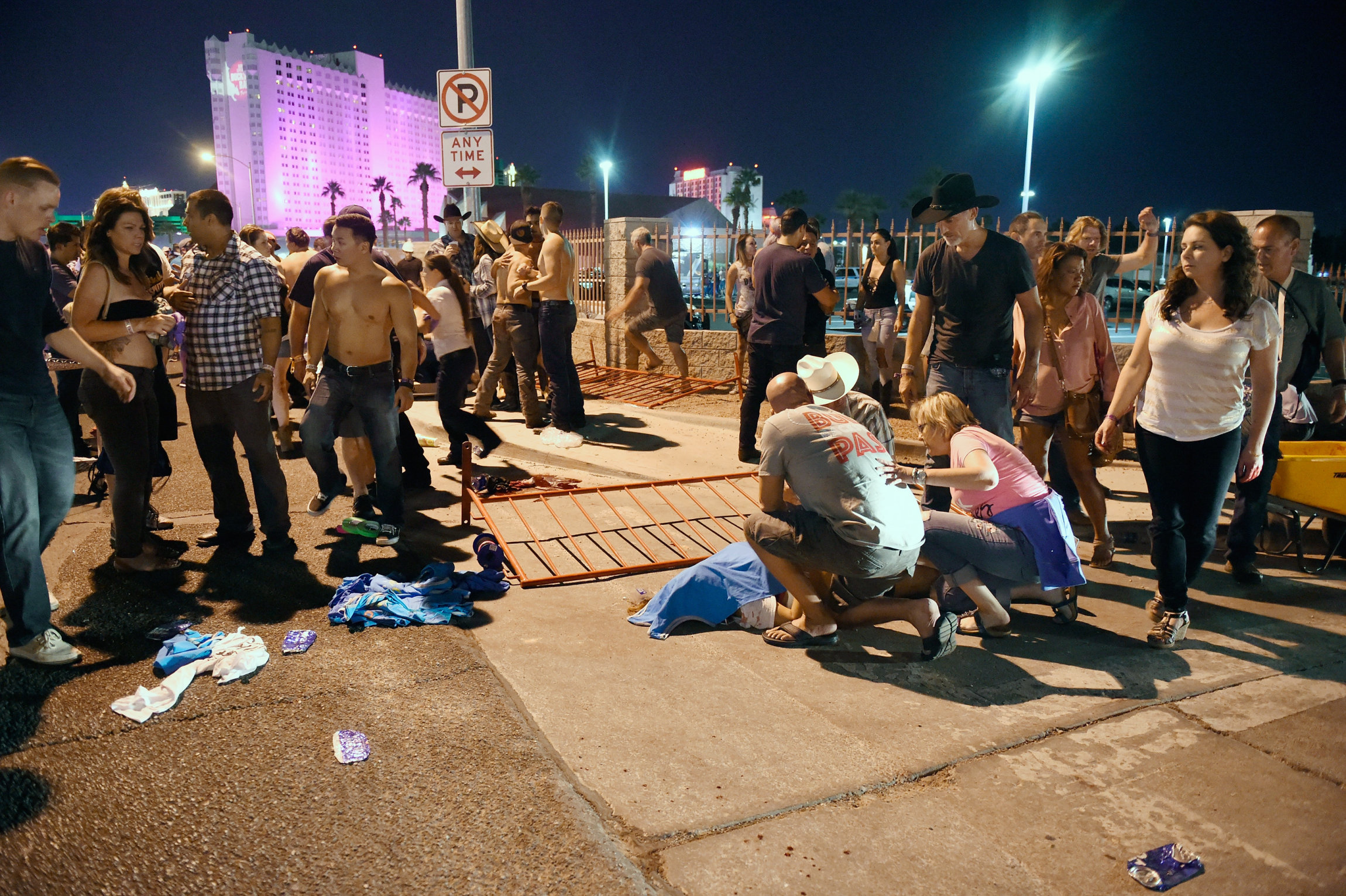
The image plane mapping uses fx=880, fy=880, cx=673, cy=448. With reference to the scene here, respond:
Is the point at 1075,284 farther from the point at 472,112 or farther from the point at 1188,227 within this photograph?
the point at 472,112

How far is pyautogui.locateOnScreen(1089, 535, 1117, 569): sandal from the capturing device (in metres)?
5.53

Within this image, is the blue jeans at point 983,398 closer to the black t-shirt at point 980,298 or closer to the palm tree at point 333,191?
the black t-shirt at point 980,298

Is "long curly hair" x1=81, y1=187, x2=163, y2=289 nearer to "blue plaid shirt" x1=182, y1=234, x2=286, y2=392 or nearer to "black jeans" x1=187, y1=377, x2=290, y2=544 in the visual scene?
"blue plaid shirt" x1=182, y1=234, x2=286, y2=392

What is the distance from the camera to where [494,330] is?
928 cm

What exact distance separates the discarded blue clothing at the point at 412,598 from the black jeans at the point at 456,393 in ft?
9.00

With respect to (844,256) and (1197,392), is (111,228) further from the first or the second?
(844,256)

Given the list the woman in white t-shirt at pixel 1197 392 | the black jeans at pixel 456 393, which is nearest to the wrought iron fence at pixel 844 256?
the woman in white t-shirt at pixel 1197 392

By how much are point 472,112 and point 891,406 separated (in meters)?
5.81

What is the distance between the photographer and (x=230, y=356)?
5.39 m

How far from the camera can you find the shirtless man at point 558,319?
331 inches

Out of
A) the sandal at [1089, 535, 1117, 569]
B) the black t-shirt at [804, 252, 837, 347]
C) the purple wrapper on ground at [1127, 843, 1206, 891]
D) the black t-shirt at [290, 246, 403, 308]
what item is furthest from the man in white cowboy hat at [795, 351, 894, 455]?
the black t-shirt at [290, 246, 403, 308]

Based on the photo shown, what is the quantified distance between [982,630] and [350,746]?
10.0ft

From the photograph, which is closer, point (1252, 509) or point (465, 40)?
point (1252, 509)

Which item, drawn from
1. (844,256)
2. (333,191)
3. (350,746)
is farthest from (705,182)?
(350,746)
